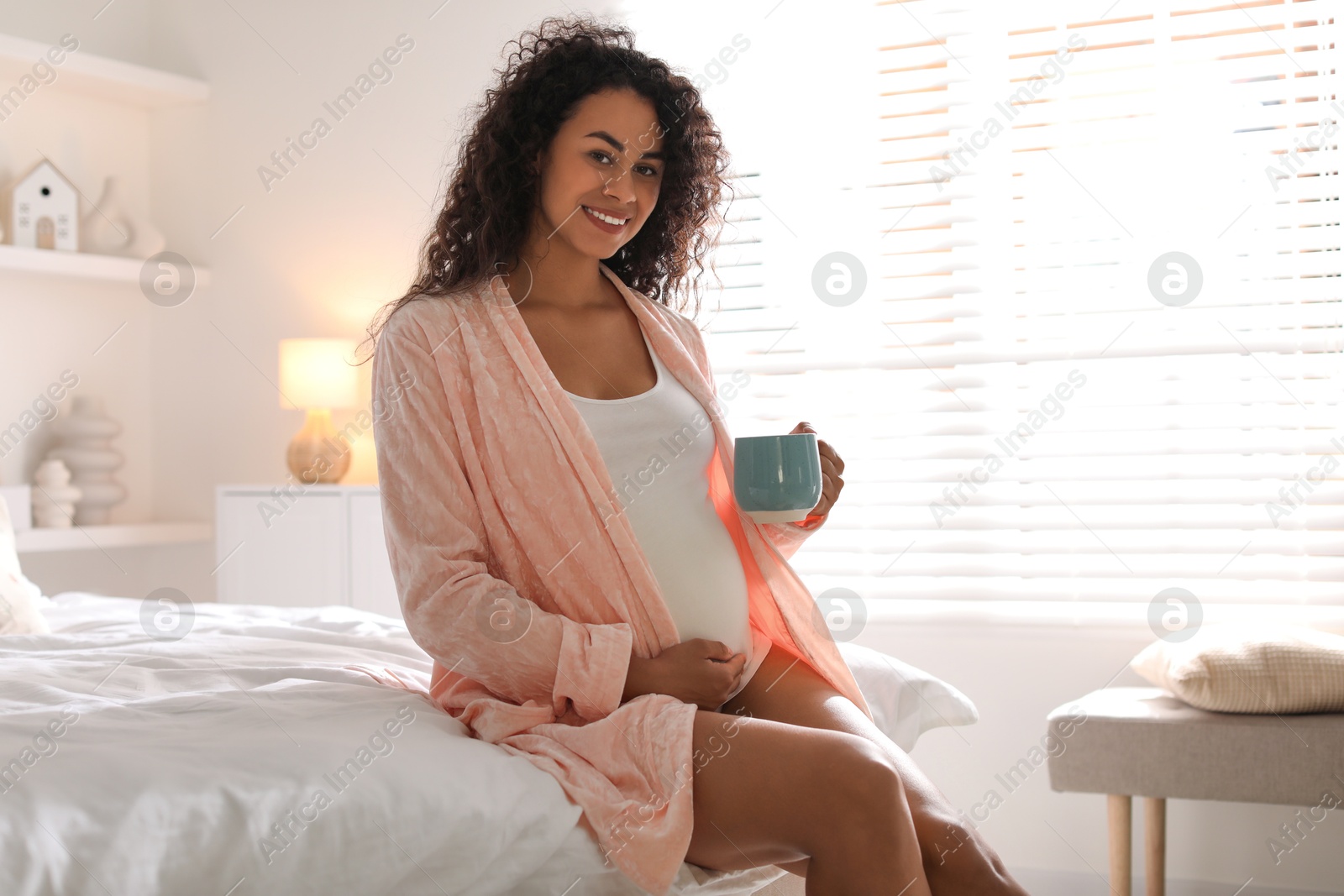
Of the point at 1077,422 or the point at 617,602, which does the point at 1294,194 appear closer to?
the point at 1077,422

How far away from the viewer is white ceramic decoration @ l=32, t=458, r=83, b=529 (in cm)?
345

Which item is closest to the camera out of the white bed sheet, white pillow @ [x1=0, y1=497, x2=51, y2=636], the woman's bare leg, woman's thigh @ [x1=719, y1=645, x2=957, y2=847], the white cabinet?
the white bed sheet

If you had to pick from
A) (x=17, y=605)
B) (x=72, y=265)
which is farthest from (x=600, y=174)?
(x=72, y=265)

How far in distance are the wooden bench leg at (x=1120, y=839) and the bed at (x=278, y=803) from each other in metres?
1.23

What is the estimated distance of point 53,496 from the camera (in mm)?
3471

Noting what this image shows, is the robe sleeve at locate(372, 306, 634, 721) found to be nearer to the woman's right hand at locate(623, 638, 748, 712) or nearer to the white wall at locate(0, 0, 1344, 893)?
the woman's right hand at locate(623, 638, 748, 712)

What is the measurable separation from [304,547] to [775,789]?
2.40 metres

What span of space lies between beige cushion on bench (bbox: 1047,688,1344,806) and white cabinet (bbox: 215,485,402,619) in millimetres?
1823

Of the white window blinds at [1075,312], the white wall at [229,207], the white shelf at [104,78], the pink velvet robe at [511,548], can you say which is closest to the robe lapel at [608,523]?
the pink velvet robe at [511,548]

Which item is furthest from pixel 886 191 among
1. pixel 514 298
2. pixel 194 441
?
pixel 194 441

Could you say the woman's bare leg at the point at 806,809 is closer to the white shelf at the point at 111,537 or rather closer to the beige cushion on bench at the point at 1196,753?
the beige cushion on bench at the point at 1196,753

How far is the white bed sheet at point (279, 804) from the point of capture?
0.90 meters

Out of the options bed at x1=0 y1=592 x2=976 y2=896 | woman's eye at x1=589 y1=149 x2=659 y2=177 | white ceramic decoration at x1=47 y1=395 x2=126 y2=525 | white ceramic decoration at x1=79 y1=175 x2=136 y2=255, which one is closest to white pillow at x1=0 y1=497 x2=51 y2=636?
bed at x1=0 y1=592 x2=976 y2=896

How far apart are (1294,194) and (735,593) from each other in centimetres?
183
